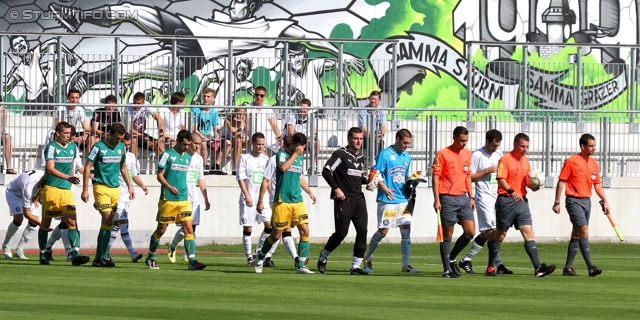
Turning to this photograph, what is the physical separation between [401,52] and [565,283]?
19.8m

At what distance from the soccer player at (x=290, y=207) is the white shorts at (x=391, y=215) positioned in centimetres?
123

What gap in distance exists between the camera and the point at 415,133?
25.2m

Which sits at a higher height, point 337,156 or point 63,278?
point 337,156

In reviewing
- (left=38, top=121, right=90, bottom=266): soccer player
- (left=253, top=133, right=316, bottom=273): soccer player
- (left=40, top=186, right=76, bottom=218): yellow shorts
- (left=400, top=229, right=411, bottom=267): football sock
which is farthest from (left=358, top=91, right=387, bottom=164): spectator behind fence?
(left=40, top=186, right=76, bottom=218): yellow shorts

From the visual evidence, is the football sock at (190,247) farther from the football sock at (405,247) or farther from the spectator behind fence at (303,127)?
the spectator behind fence at (303,127)

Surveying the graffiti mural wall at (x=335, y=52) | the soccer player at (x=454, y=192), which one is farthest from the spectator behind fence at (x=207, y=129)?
the soccer player at (x=454, y=192)

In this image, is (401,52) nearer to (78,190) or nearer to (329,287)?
(78,190)

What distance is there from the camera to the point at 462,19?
3569 cm

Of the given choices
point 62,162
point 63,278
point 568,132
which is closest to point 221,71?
point 568,132

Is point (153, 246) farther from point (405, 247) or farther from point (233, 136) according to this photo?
point (233, 136)

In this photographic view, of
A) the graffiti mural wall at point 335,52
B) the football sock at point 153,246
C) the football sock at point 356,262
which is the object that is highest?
the graffiti mural wall at point 335,52

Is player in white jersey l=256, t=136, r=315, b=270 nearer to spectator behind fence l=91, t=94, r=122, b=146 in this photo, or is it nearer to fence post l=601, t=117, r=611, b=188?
spectator behind fence l=91, t=94, r=122, b=146

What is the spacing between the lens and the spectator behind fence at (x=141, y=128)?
24.0 metres

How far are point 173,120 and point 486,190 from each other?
824 cm
